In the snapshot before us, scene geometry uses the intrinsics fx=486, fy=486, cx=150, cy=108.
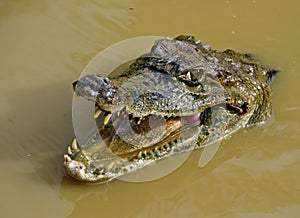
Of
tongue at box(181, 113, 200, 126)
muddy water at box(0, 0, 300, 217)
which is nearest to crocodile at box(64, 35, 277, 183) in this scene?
tongue at box(181, 113, 200, 126)

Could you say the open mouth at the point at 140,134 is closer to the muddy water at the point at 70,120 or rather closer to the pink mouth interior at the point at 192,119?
the pink mouth interior at the point at 192,119

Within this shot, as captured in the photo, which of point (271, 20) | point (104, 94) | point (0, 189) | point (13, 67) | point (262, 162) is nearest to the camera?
point (104, 94)

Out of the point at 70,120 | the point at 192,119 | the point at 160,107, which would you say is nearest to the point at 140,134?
the point at 160,107

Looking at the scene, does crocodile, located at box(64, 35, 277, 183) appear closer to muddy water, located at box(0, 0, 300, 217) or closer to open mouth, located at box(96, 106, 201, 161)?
open mouth, located at box(96, 106, 201, 161)

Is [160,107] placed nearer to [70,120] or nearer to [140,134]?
[140,134]

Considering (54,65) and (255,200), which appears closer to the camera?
(255,200)

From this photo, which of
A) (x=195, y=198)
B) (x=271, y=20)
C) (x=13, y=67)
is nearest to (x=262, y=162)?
(x=195, y=198)

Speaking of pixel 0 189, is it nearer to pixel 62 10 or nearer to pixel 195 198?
pixel 195 198
